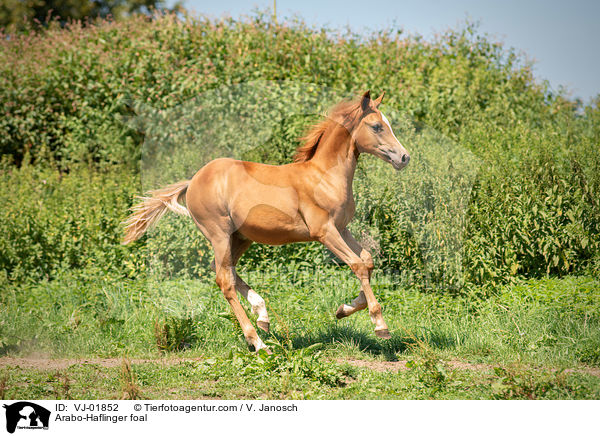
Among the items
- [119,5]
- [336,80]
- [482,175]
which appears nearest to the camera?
[482,175]

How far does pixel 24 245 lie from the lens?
8133 mm

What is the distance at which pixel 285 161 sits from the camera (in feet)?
27.0

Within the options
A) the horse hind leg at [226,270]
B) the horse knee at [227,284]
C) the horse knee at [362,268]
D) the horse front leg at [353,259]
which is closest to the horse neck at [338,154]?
the horse front leg at [353,259]

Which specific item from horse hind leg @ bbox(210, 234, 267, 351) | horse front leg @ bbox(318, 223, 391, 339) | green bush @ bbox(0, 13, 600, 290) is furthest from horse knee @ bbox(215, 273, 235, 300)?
green bush @ bbox(0, 13, 600, 290)

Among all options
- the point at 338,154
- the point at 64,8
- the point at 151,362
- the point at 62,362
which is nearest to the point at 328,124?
the point at 338,154

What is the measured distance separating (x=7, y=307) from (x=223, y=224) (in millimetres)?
3515

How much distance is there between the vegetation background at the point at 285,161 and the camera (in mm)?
5945

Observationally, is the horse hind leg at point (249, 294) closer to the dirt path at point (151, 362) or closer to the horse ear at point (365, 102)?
the dirt path at point (151, 362)

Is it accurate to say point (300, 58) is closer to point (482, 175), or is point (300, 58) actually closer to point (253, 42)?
point (253, 42)
